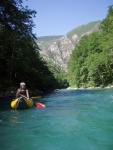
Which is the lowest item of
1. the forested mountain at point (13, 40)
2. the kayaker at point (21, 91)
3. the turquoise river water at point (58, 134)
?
the turquoise river water at point (58, 134)

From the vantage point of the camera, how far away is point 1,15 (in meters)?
22.1

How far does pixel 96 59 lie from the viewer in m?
49.5

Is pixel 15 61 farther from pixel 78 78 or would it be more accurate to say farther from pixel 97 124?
pixel 78 78

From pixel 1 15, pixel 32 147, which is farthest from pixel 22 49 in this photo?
pixel 32 147

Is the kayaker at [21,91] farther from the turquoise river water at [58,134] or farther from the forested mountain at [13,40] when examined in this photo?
the forested mountain at [13,40]

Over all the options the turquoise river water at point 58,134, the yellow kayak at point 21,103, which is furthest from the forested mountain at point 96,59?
the turquoise river water at point 58,134

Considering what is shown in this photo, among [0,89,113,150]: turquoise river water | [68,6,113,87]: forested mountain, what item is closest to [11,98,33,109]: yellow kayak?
[0,89,113,150]: turquoise river water

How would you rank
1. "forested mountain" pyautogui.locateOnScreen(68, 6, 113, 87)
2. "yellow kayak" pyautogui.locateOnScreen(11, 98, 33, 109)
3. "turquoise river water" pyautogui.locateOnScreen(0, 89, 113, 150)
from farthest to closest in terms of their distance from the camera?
"forested mountain" pyautogui.locateOnScreen(68, 6, 113, 87)
"yellow kayak" pyautogui.locateOnScreen(11, 98, 33, 109)
"turquoise river water" pyautogui.locateOnScreen(0, 89, 113, 150)

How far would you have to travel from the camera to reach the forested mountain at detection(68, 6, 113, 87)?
45513 mm

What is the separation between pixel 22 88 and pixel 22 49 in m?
15.4

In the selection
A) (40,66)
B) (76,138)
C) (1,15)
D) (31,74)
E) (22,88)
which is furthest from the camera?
(40,66)

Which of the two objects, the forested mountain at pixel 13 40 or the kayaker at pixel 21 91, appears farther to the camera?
the forested mountain at pixel 13 40

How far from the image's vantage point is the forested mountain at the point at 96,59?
45.5 metres

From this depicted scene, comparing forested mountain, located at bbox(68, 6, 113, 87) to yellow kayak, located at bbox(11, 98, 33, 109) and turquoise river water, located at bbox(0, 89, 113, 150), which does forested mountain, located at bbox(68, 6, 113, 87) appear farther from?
turquoise river water, located at bbox(0, 89, 113, 150)
